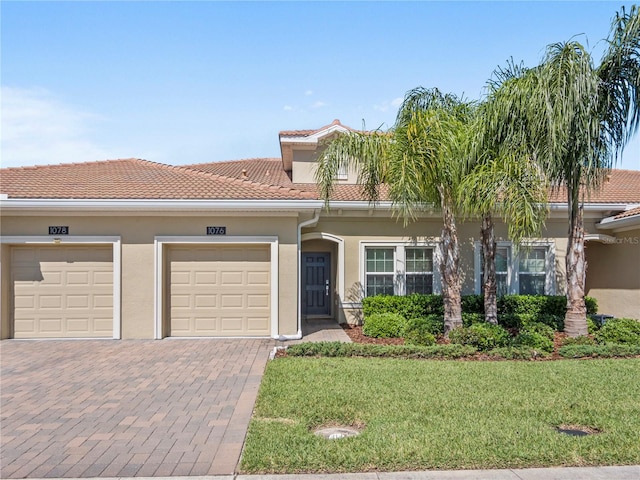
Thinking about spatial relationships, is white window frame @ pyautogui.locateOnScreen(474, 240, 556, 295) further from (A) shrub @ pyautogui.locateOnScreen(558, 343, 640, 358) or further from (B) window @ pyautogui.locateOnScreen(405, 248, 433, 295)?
(A) shrub @ pyautogui.locateOnScreen(558, 343, 640, 358)

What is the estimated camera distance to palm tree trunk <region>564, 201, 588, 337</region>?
9844 millimetres

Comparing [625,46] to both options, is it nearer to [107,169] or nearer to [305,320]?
[305,320]

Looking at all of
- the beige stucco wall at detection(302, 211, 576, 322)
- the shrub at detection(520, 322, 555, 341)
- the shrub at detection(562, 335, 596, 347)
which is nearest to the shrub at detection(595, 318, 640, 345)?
the shrub at detection(562, 335, 596, 347)

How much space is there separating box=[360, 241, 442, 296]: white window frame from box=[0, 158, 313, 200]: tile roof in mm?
3098

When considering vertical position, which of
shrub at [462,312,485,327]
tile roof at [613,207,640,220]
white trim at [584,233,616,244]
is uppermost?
tile roof at [613,207,640,220]

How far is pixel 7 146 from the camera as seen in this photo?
38.2 ft

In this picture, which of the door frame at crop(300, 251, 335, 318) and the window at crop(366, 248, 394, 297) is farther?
the door frame at crop(300, 251, 335, 318)

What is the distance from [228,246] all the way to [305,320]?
4165 mm

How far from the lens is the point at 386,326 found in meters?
11.0

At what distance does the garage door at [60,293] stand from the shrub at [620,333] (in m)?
11.4

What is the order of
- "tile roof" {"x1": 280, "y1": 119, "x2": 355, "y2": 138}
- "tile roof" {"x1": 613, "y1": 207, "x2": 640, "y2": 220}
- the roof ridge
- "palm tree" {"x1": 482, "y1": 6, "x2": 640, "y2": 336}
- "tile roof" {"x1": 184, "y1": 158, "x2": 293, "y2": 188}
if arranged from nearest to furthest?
"palm tree" {"x1": 482, "y1": 6, "x2": 640, "y2": 336}
"tile roof" {"x1": 613, "y1": 207, "x2": 640, "y2": 220}
the roof ridge
"tile roof" {"x1": 280, "y1": 119, "x2": 355, "y2": 138}
"tile roof" {"x1": 184, "y1": 158, "x2": 293, "y2": 188}

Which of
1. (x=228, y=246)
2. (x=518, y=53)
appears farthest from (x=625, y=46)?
(x=228, y=246)

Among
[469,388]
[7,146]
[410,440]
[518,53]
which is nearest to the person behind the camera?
[410,440]

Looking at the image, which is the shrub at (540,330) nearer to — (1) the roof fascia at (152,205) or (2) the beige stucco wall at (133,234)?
(1) the roof fascia at (152,205)
